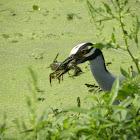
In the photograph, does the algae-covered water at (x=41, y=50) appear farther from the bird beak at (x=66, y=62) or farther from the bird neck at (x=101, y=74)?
the bird neck at (x=101, y=74)

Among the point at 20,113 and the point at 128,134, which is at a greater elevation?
the point at 128,134

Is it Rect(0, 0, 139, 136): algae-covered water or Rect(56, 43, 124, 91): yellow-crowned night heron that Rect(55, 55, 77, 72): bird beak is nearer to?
Rect(56, 43, 124, 91): yellow-crowned night heron

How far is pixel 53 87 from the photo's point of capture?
325 centimetres

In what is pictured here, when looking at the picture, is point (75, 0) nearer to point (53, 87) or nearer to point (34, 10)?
point (34, 10)

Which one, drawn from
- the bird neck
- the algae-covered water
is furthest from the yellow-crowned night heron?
the algae-covered water

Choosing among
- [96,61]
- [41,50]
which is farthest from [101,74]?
[41,50]

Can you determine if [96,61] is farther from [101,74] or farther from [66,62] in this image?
[66,62]

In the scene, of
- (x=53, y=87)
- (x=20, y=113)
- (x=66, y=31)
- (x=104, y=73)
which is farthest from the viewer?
(x=66, y=31)

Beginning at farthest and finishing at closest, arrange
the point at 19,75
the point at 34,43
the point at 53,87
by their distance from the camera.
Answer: the point at 34,43 → the point at 19,75 → the point at 53,87

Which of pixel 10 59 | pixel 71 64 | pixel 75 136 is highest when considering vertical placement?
pixel 75 136

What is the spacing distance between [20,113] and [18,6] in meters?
2.77

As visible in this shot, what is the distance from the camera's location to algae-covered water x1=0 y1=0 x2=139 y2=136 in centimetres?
302

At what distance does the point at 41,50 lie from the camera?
4004 millimetres


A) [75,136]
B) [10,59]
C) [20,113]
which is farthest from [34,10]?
[75,136]
